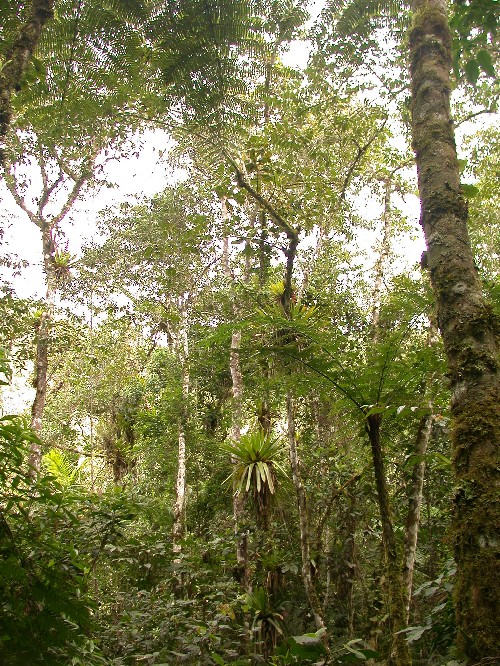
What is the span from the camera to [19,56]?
301 centimetres

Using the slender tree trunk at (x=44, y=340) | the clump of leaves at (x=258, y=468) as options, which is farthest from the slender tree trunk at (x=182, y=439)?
the clump of leaves at (x=258, y=468)

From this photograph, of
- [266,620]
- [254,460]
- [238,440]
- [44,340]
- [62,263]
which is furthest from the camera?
[62,263]

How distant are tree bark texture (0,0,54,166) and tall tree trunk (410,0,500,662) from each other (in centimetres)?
241

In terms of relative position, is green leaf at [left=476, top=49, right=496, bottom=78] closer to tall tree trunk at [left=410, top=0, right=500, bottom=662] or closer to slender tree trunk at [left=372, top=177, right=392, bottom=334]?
tall tree trunk at [left=410, top=0, right=500, bottom=662]

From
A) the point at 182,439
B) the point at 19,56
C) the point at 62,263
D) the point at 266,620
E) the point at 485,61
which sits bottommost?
the point at 266,620

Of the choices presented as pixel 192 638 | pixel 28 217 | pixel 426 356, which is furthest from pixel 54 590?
pixel 28 217

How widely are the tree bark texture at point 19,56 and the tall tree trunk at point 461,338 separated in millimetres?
2409

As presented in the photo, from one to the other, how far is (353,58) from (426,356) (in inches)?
146

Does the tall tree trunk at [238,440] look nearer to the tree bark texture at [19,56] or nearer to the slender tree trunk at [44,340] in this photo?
the tree bark texture at [19,56]

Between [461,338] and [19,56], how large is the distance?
3.18 meters

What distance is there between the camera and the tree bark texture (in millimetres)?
2867

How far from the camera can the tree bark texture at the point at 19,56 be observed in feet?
9.41

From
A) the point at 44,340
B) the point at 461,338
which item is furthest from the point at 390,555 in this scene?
the point at 44,340

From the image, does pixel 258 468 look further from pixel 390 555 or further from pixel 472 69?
pixel 472 69
